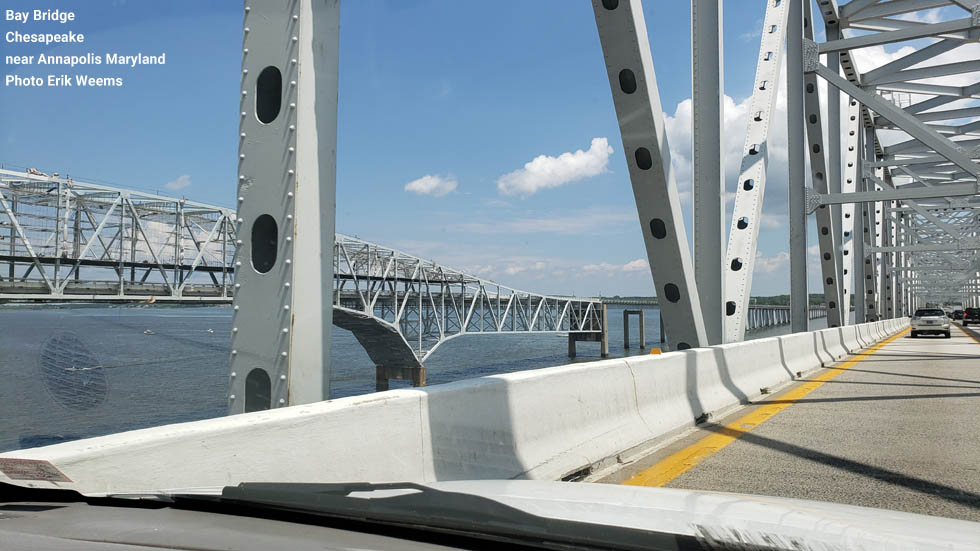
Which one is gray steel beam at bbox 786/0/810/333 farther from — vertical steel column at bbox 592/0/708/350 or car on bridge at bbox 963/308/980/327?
car on bridge at bbox 963/308/980/327

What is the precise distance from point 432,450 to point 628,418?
2.55 meters

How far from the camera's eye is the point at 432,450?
3479 mm

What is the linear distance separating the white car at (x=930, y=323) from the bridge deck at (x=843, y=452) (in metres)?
23.2

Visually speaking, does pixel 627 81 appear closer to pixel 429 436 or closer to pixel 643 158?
pixel 643 158

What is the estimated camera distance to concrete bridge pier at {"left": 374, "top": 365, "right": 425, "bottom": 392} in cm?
5975

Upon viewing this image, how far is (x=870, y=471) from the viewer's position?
186 inches

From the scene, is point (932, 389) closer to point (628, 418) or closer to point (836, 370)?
point (836, 370)

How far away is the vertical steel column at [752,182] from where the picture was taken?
10.1 meters

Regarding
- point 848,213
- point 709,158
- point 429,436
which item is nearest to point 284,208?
point 429,436

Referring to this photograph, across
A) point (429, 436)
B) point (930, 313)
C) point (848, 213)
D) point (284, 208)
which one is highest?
point (848, 213)

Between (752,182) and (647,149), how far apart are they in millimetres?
6787

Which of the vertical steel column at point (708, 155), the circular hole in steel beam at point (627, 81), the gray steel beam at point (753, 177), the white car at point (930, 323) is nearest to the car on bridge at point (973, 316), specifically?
the white car at point (930, 323)

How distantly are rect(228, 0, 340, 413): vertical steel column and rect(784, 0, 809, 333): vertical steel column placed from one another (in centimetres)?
1632

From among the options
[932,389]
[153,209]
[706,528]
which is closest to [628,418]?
[706,528]
